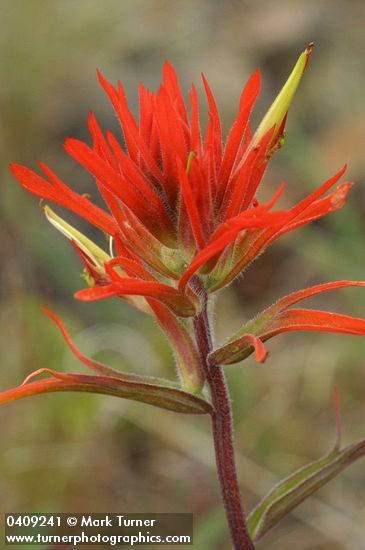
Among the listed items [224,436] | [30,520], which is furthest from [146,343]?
[224,436]

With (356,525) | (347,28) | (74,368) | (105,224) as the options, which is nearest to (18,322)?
(74,368)

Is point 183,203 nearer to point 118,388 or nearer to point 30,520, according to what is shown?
point 118,388

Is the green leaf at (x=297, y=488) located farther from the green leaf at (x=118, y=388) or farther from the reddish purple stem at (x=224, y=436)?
the green leaf at (x=118, y=388)

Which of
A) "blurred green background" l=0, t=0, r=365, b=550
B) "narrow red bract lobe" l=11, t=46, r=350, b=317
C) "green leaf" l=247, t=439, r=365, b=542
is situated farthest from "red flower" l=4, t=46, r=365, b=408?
"blurred green background" l=0, t=0, r=365, b=550

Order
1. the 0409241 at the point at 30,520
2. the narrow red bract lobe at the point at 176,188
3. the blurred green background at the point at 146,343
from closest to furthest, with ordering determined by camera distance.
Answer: the narrow red bract lobe at the point at 176,188, the 0409241 at the point at 30,520, the blurred green background at the point at 146,343

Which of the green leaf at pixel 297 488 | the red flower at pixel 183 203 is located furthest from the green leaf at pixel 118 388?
the green leaf at pixel 297 488

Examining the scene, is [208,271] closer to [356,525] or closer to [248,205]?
[248,205]

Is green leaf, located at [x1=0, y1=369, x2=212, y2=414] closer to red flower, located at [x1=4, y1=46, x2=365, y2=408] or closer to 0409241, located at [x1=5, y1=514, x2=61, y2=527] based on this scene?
red flower, located at [x1=4, y1=46, x2=365, y2=408]
